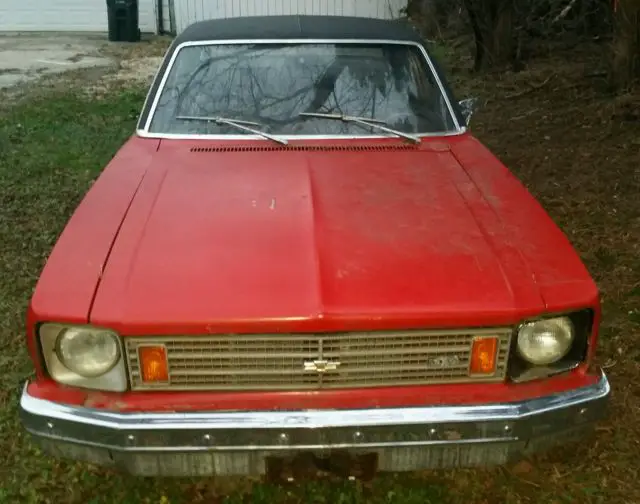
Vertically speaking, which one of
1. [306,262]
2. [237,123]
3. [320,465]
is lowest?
[320,465]

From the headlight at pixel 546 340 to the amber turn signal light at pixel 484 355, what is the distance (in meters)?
0.08

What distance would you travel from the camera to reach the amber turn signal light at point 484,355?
2.14 metres

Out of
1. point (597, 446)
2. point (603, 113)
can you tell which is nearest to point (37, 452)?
point (597, 446)

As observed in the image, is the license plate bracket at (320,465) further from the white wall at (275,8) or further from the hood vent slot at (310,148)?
the white wall at (275,8)

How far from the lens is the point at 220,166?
2979 mm

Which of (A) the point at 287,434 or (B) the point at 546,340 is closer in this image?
(A) the point at 287,434

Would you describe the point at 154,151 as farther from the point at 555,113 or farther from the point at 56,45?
the point at 56,45

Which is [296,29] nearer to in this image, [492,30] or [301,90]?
[301,90]

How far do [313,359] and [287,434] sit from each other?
0.24 m

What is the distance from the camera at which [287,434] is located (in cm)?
209

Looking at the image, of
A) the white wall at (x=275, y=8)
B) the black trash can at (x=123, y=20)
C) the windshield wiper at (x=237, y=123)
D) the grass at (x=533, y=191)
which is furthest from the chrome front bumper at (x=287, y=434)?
the white wall at (x=275, y=8)

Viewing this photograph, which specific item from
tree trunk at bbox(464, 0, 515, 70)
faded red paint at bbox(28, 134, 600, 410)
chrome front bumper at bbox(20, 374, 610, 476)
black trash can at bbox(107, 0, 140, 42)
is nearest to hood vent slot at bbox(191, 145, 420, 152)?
faded red paint at bbox(28, 134, 600, 410)

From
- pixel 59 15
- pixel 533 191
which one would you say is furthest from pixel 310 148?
pixel 59 15

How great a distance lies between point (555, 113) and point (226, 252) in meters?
6.26
